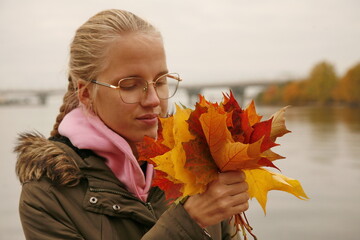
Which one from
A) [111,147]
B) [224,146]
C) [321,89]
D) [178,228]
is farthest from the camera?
[321,89]

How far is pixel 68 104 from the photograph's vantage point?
2.13 meters

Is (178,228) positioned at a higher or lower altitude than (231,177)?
lower

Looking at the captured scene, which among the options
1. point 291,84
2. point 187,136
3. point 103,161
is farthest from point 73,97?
point 291,84

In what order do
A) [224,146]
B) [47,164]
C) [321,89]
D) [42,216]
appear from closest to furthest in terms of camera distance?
[224,146]
[42,216]
[47,164]
[321,89]

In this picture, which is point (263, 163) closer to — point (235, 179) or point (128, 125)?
point (235, 179)

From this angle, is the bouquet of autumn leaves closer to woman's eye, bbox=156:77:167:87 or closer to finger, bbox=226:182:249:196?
finger, bbox=226:182:249:196

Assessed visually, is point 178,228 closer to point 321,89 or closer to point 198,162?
point 198,162

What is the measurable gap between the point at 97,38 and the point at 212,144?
849mm

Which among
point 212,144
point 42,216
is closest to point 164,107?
point 212,144

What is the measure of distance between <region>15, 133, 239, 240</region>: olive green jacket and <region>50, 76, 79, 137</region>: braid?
25cm

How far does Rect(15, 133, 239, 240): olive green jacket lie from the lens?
1.68 metres

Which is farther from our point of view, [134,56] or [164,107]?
[164,107]

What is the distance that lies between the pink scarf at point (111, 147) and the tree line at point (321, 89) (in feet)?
104

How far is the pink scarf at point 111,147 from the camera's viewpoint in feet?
6.08
